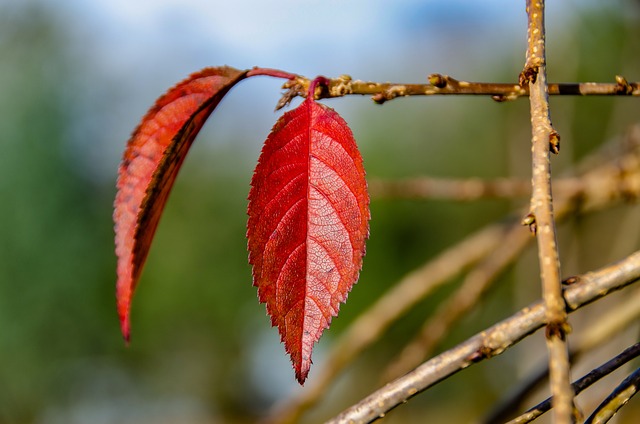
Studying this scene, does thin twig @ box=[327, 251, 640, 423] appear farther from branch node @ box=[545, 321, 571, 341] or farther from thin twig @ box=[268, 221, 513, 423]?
thin twig @ box=[268, 221, 513, 423]

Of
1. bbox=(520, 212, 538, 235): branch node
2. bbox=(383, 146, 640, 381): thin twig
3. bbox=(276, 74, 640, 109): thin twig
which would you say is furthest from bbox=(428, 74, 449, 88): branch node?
bbox=(383, 146, 640, 381): thin twig

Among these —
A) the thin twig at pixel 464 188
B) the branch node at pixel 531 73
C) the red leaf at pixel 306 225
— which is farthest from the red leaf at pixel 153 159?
the thin twig at pixel 464 188

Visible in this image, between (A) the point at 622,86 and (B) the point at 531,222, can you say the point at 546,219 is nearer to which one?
(B) the point at 531,222

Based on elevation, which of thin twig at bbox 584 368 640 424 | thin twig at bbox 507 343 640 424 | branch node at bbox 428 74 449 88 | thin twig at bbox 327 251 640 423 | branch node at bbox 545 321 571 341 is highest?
branch node at bbox 428 74 449 88

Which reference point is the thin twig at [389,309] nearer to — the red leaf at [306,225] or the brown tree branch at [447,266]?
the brown tree branch at [447,266]

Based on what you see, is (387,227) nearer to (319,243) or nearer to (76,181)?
(76,181)

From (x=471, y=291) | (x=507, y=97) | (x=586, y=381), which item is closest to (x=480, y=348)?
(x=586, y=381)

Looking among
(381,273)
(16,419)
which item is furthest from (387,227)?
(16,419)
